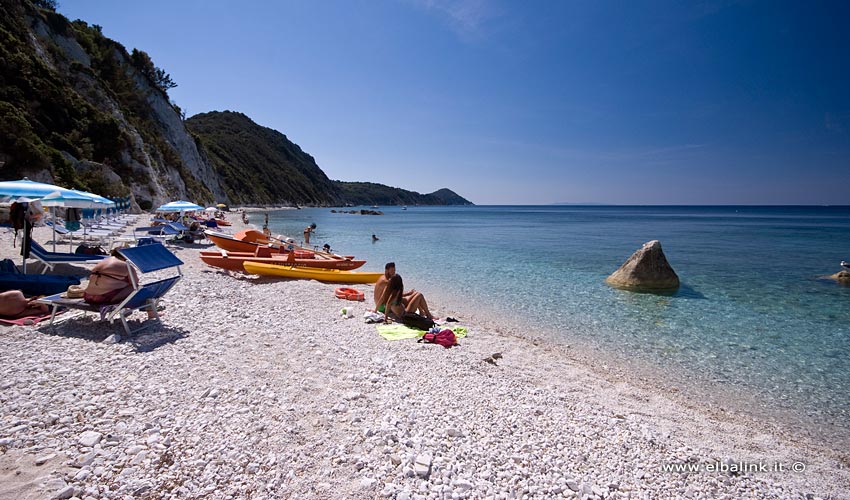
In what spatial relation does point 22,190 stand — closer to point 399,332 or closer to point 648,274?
point 399,332

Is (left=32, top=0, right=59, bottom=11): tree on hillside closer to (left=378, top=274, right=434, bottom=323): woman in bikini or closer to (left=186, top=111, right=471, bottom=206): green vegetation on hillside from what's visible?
(left=186, top=111, right=471, bottom=206): green vegetation on hillside

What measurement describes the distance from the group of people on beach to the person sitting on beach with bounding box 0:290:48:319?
5.07 meters

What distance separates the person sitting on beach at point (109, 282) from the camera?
5.29 metres

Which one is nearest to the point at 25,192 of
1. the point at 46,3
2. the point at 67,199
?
the point at 67,199

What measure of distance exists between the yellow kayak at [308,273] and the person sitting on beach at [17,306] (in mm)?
5430

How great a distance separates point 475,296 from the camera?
11.6 m

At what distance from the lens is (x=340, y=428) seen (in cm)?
351

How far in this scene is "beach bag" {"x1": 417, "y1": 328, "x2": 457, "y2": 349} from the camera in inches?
251

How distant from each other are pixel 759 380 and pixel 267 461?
7316 mm

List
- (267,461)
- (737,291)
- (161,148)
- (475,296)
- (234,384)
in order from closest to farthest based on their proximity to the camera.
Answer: (267,461)
(234,384)
(475,296)
(737,291)
(161,148)

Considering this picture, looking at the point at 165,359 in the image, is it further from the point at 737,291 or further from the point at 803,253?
the point at 803,253

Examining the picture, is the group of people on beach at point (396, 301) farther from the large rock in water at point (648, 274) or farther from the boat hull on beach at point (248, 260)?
the large rock in water at point (648, 274)

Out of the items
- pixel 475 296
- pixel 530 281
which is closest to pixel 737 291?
pixel 530 281

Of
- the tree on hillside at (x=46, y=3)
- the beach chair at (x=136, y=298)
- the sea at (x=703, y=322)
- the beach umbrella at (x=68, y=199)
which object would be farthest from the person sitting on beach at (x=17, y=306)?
the tree on hillside at (x=46, y=3)
